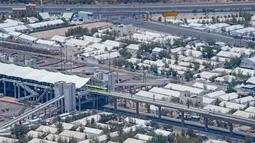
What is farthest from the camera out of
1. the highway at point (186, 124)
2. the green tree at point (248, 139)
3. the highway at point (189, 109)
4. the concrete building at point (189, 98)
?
the concrete building at point (189, 98)

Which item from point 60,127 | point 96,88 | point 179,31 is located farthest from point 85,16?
point 60,127

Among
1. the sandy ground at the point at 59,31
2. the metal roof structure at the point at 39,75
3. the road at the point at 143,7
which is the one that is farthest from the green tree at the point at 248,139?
the road at the point at 143,7

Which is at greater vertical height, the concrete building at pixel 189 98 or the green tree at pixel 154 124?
the concrete building at pixel 189 98

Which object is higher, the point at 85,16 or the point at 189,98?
the point at 85,16

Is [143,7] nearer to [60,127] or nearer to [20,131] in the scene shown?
[60,127]

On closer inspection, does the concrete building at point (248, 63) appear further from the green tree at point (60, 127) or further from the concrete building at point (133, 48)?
the green tree at point (60, 127)

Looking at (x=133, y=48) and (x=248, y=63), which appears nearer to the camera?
(x=248, y=63)

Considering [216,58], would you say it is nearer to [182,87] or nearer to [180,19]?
[182,87]
